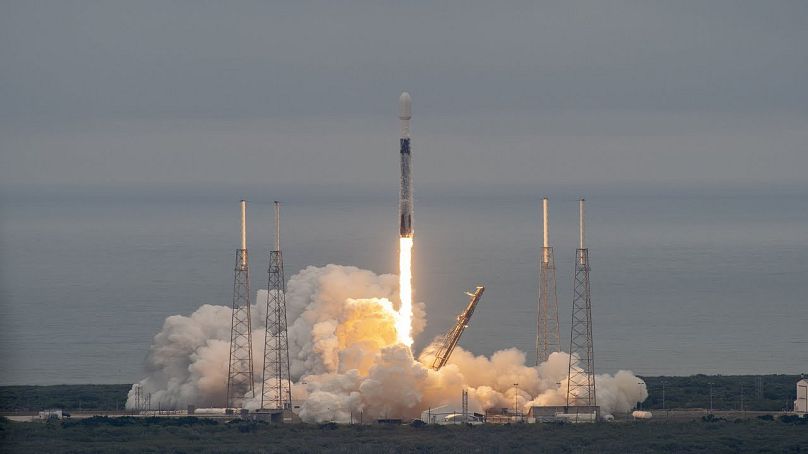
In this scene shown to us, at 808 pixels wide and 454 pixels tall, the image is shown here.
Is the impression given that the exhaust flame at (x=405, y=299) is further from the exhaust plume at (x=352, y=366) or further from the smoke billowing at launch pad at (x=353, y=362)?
the exhaust plume at (x=352, y=366)

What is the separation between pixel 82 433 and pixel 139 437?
1786mm

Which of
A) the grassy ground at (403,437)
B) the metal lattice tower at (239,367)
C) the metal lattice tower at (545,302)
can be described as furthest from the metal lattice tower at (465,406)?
the metal lattice tower at (239,367)

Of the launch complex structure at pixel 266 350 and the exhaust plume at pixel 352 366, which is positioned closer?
the exhaust plume at pixel 352 366

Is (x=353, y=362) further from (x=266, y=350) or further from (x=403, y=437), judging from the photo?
(x=403, y=437)

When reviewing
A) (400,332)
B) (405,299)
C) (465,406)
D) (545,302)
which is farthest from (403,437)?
(545,302)

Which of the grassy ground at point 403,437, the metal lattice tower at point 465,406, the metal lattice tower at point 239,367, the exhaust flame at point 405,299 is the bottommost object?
the grassy ground at point 403,437

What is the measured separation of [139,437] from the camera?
47.6 m

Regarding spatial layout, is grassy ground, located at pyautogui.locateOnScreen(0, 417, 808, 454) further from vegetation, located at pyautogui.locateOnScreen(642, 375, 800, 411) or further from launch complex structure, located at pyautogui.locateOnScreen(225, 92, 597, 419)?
vegetation, located at pyautogui.locateOnScreen(642, 375, 800, 411)

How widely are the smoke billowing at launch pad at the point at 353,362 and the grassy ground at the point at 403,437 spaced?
1394 millimetres

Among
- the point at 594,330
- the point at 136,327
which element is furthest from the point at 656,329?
the point at 136,327

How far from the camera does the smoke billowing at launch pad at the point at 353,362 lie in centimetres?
4906

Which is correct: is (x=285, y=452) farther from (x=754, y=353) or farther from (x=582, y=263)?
(x=754, y=353)

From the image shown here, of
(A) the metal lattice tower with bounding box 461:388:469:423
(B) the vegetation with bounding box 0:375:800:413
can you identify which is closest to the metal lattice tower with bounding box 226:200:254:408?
(B) the vegetation with bounding box 0:375:800:413

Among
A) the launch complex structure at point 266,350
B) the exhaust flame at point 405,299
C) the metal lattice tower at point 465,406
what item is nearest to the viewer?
the metal lattice tower at point 465,406
